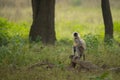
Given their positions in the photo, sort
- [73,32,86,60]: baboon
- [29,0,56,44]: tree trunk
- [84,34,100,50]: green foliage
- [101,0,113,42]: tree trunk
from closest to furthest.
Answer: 1. [73,32,86,60]: baboon
2. [84,34,100,50]: green foliage
3. [29,0,56,44]: tree trunk
4. [101,0,113,42]: tree trunk

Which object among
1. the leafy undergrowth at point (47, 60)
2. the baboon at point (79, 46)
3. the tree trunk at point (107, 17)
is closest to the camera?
the leafy undergrowth at point (47, 60)

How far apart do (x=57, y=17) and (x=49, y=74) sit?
23812 mm

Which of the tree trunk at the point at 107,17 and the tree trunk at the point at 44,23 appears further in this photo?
the tree trunk at the point at 107,17

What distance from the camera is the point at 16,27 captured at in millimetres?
25219

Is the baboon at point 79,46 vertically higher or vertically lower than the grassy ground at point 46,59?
higher

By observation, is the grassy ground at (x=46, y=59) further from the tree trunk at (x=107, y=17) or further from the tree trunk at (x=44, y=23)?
the tree trunk at (x=107, y=17)

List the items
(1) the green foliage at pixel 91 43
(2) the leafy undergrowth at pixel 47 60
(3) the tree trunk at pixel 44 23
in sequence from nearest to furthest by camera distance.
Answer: (2) the leafy undergrowth at pixel 47 60
(1) the green foliage at pixel 91 43
(3) the tree trunk at pixel 44 23

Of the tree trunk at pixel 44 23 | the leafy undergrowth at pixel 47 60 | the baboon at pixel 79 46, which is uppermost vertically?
the tree trunk at pixel 44 23

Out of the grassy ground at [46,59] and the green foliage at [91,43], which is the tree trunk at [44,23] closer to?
the grassy ground at [46,59]

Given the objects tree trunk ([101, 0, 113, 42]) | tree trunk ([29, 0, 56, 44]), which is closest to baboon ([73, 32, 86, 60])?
tree trunk ([29, 0, 56, 44])

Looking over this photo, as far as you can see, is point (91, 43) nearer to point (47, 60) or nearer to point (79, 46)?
point (79, 46)

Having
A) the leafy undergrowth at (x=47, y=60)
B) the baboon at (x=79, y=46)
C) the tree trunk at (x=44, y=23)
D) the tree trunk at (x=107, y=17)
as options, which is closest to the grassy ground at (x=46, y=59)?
the leafy undergrowth at (x=47, y=60)

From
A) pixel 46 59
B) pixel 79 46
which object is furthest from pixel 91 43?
pixel 46 59

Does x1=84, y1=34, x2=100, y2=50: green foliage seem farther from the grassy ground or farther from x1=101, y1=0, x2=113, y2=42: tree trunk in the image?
x1=101, y1=0, x2=113, y2=42: tree trunk
